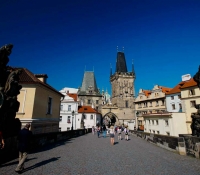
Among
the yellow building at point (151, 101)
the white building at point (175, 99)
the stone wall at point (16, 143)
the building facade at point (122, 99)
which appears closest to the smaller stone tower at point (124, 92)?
the building facade at point (122, 99)

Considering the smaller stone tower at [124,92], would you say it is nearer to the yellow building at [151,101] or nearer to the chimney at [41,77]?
the yellow building at [151,101]

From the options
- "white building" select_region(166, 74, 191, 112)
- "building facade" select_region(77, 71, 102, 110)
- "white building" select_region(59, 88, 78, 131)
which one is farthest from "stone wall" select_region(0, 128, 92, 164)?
"building facade" select_region(77, 71, 102, 110)

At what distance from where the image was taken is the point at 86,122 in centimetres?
4441

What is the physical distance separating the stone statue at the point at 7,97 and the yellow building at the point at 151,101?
1284 inches

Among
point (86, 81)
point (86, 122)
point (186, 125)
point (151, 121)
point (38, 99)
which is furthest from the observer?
point (86, 81)

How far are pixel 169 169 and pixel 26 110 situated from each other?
1269cm

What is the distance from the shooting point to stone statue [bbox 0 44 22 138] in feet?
23.0

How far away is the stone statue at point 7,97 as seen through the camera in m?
7.00

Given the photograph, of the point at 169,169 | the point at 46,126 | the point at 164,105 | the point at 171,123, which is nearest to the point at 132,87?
the point at 164,105

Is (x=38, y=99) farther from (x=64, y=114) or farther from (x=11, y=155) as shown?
(x=64, y=114)

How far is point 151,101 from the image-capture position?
39.6 m

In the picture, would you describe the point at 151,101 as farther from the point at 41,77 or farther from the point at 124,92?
the point at 41,77

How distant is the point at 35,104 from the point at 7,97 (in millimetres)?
6830

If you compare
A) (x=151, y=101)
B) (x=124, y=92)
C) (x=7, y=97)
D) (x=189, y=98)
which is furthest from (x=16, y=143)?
(x=124, y=92)
